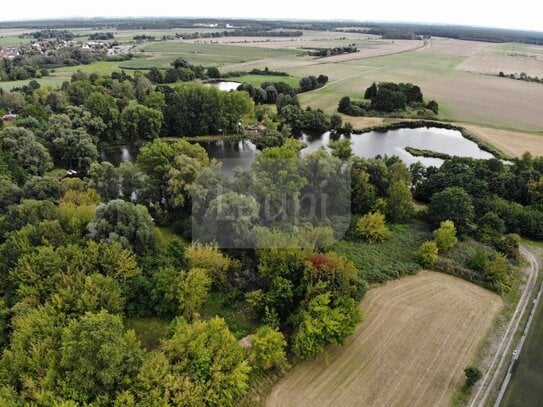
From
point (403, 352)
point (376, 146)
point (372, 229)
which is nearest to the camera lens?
point (403, 352)

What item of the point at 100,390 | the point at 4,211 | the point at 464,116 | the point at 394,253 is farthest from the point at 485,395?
the point at 464,116

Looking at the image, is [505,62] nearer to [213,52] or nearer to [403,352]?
[213,52]

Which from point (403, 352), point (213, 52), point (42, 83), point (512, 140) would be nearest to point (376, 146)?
point (512, 140)

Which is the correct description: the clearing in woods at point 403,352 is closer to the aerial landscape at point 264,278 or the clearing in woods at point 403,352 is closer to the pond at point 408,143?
the aerial landscape at point 264,278

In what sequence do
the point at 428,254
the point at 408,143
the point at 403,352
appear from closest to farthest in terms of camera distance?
the point at 403,352
the point at 428,254
the point at 408,143

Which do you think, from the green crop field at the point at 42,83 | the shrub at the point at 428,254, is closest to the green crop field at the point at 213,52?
the green crop field at the point at 42,83

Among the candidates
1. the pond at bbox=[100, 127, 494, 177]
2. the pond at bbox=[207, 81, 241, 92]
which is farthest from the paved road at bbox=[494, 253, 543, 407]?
the pond at bbox=[207, 81, 241, 92]
